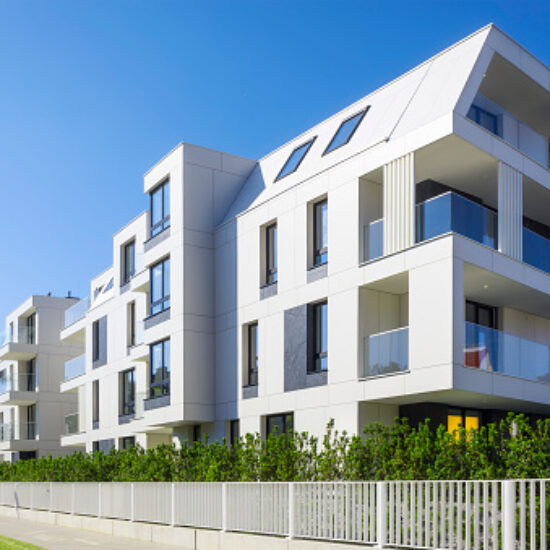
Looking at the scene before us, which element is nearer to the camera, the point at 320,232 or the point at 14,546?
the point at 14,546

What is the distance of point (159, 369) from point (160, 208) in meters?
5.31

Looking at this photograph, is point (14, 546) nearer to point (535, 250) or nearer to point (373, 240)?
point (373, 240)

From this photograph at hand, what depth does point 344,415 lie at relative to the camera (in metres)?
19.5

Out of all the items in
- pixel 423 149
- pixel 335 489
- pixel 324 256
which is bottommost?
pixel 335 489

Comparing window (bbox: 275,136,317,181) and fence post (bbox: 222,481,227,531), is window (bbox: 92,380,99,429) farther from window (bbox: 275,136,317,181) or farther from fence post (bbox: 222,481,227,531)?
fence post (bbox: 222,481,227,531)

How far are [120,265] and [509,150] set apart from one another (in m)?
19.3

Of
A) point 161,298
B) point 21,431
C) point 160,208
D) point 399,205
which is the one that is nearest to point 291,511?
point 399,205

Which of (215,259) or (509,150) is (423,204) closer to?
(509,150)

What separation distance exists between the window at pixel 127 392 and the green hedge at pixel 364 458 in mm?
7513

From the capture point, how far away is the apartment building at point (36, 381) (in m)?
45.6

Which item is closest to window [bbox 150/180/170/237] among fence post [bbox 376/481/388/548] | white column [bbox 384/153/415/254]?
white column [bbox 384/153/415/254]

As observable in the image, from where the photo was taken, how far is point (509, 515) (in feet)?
33.1

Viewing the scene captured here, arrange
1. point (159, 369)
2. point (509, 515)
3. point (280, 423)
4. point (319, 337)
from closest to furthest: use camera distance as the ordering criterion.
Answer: point (509, 515) → point (319, 337) → point (280, 423) → point (159, 369)

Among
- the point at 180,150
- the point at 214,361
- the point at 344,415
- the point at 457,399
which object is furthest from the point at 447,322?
the point at 180,150
